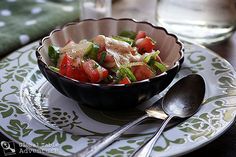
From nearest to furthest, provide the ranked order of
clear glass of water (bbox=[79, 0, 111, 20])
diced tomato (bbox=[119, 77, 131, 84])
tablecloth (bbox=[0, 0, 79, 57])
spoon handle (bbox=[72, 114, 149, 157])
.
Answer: spoon handle (bbox=[72, 114, 149, 157])
diced tomato (bbox=[119, 77, 131, 84])
tablecloth (bbox=[0, 0, 79, 57])
clear glass of water (bbox=[79, 0, 111, 20])

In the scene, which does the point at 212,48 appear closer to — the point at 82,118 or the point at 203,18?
the point at 203,18

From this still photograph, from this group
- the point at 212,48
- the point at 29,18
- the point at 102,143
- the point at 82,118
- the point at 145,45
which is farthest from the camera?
the point at 29,18

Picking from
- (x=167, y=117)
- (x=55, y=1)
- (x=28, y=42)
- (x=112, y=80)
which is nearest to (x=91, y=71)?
(x=112, y=80)

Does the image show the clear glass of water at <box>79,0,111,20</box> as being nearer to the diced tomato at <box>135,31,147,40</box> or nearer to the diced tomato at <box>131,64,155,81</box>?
the diced tomato at <box>135,31,147,40</box>

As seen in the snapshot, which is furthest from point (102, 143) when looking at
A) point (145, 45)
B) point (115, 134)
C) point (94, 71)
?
point (145, 45)

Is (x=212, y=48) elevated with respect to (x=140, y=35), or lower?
lower

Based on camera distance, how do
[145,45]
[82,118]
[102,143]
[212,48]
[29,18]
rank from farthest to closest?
[29,18]
[212,48]
[145,45]
[82,118]
[102,143]

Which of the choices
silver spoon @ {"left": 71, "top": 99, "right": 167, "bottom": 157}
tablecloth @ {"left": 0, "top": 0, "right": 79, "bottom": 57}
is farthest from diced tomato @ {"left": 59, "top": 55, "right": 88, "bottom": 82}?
tablecloth @ {"left": 0, "top": 0, "right": 79, "bottom": 57}
